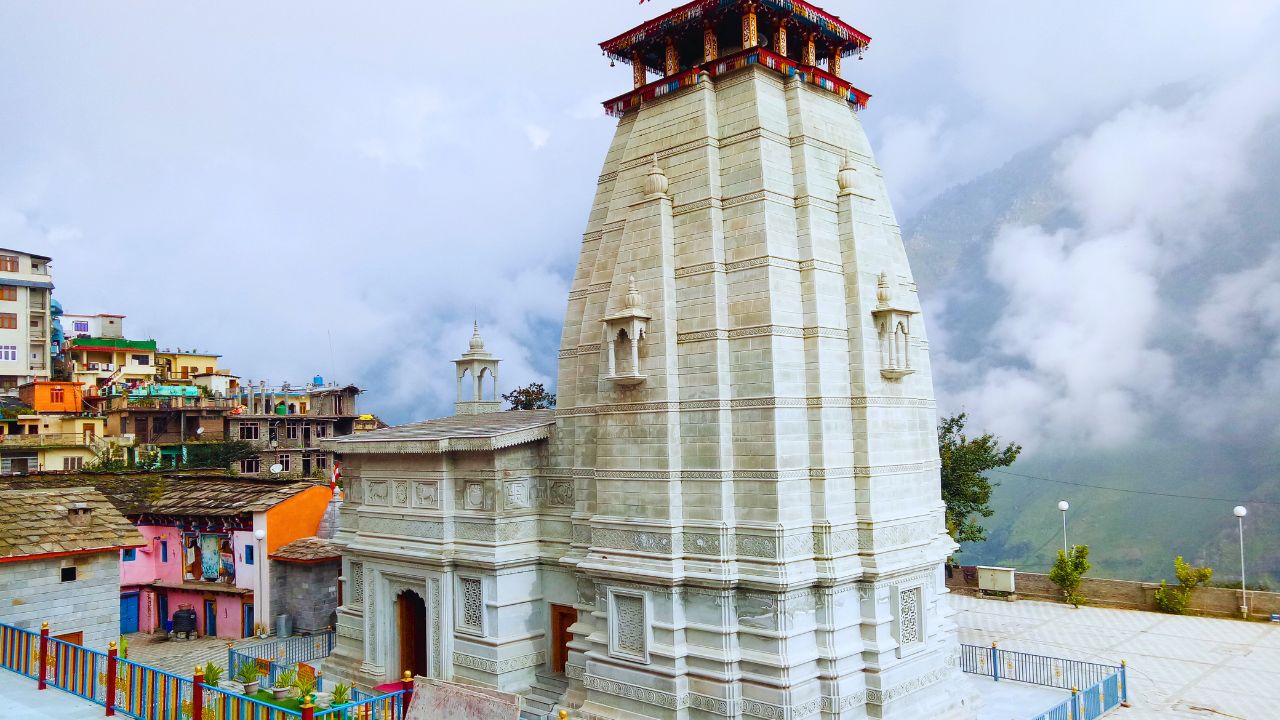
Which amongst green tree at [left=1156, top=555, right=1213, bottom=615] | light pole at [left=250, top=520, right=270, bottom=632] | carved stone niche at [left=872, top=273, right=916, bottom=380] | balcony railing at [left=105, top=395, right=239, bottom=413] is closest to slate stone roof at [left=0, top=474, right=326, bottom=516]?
light pole at [left=250, top=520, right=270, bottom=632]

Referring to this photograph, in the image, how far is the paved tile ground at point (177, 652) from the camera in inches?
942

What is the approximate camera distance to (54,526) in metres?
17.3

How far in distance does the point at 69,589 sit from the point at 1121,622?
28866 mm

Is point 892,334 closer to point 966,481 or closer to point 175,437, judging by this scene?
point 966,481

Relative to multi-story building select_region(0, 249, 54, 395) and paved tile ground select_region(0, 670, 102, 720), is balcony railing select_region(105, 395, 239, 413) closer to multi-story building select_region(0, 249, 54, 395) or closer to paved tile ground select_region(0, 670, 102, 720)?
multi-story building select_region(0, 249, 54, 395)

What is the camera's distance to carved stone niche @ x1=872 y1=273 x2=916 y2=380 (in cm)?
1637

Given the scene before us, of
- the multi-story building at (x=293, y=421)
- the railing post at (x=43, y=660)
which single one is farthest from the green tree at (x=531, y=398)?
the railing post at (x=43, y=660)

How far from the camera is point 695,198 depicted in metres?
16.7

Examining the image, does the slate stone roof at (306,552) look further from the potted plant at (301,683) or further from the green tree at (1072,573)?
the green tree at (1072,573)

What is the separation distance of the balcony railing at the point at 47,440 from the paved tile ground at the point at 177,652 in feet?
76.1

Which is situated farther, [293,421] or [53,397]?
[293,421]

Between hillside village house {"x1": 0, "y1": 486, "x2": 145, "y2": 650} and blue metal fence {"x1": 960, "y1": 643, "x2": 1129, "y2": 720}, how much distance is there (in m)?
19.1

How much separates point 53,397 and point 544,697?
1849 inches

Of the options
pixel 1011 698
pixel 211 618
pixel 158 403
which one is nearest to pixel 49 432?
pixel 158 403
